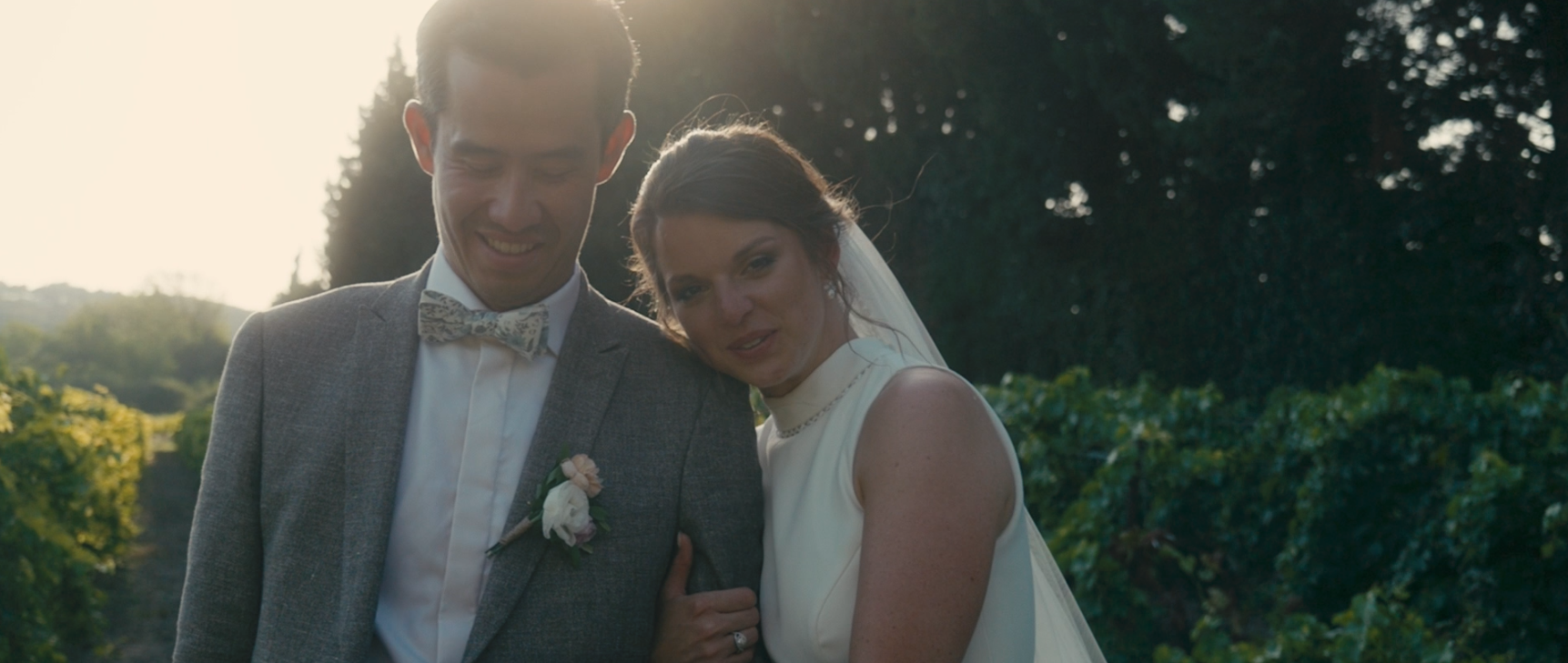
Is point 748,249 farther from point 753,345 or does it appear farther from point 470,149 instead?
point 470,149

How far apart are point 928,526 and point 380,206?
20426mm

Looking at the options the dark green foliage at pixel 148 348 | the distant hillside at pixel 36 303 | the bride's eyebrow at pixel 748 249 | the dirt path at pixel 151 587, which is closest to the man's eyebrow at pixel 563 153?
the bride's eyebrow at pixel 748 249

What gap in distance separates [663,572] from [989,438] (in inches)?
24.7

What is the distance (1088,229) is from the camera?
1591 centimetres

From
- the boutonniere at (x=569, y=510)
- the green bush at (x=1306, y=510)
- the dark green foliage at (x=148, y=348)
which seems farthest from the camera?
the dark green foliage at (x=148, y=348)

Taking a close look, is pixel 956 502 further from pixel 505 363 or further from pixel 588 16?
pixel 588 16

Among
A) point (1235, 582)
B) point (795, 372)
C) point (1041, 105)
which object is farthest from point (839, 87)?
point (795, 372)

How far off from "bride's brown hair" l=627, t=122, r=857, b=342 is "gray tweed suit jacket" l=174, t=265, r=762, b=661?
0.28 m

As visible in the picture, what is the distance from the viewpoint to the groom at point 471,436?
6.81ft

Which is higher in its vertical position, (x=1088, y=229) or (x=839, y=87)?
(x=839, y=87)

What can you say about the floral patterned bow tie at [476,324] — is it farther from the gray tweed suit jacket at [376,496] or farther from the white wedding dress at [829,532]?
the white wedding dress at [829,532]

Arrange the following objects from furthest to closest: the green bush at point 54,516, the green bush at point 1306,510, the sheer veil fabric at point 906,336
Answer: the green bush at point 54,516 → the green bush at point 1306,510 → the sheer veil fabric at point 906,336

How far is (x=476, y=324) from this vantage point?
2.21 meters

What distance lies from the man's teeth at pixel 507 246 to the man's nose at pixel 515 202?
0.15ft
